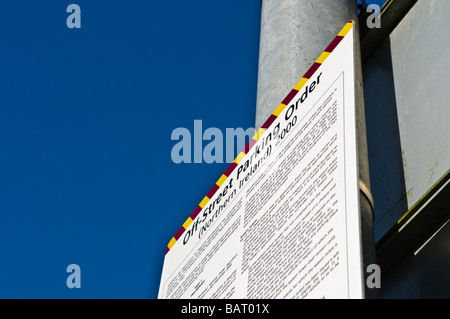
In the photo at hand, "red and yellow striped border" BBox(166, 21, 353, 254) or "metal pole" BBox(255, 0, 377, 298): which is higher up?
"metal pole" BBox(255, 0, 377, 298)

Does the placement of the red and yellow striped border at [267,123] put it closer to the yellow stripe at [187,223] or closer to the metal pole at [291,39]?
the yellow stripe at [187,223]

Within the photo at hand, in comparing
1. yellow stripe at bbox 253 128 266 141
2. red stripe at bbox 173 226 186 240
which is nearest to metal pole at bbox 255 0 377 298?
yellow stripe at bbox 253 128 266 141

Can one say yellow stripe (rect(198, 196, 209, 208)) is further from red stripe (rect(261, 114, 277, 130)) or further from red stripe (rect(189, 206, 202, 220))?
red stripe (rect(261, 114, 277, 130))

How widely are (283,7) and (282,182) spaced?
225 centimetres

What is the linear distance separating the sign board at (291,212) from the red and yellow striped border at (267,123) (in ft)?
0.04

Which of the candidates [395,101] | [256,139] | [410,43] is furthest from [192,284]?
[410,43]

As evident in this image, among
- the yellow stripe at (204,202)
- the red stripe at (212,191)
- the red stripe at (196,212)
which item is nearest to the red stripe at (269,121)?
the red stripe at (212,191)

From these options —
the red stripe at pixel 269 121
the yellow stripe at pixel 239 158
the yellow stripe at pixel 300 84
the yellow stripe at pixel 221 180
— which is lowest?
the yellow stripe at pixel 221 180

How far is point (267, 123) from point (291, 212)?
1.29 metres

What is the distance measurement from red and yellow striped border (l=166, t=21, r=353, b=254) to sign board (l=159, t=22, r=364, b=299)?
11 millimetres

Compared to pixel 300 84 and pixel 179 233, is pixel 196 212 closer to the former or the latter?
pixel 179 233

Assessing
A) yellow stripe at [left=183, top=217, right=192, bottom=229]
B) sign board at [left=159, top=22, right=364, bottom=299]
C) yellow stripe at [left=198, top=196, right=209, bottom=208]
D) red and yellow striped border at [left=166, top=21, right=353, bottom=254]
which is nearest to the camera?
sign board at [left=159, top=22, right=364, bottom=299]

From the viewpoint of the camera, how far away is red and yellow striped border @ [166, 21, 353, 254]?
15.5ft

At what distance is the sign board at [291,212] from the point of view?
3.45m
